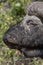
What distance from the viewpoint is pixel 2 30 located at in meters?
5.48

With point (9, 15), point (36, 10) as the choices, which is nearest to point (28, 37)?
point (36, 10)

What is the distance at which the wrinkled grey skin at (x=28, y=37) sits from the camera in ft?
14.1

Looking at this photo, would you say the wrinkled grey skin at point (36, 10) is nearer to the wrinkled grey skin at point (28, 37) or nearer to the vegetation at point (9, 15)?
the wrinkled grey skin at point (28, 37)

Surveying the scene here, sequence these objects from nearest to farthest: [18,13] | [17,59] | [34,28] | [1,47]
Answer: [34,28]
[17,59]
[1,47]
[18,13]

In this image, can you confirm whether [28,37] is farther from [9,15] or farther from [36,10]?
[9,15]

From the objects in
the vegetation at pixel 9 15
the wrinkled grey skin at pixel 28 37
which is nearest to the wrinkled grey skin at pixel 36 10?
the wrinkled grey skin at pixel 28 37

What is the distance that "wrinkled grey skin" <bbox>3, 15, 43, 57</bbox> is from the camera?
14.1 ft

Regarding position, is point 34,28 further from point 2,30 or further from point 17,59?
point 2,30

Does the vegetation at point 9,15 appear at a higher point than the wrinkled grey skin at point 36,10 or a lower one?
lower

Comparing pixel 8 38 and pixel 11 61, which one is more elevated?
pixel 8 38

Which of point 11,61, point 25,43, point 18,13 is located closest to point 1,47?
point 11,61

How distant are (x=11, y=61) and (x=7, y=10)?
1.74 meters

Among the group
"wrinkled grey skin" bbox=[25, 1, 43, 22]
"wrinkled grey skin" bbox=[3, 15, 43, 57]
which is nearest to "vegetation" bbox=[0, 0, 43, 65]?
"wrinkled grey skin" bbox=[3, 15, 43, 57]

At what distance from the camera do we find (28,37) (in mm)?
4281
